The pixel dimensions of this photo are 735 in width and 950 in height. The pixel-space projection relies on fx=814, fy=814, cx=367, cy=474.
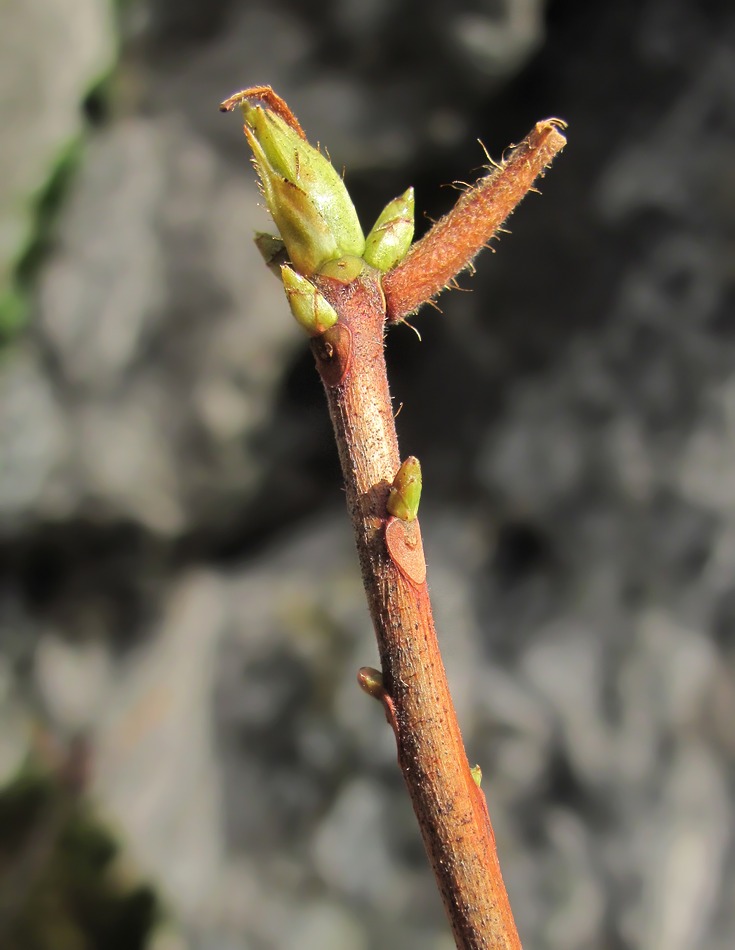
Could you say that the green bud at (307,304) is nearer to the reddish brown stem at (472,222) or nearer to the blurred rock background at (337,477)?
the reddish brown stem at (472,222)

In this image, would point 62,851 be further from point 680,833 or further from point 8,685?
point 680,833

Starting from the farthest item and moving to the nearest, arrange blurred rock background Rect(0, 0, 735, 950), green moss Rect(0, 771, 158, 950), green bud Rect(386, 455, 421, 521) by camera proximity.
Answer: green moss Rect(0, 771, 158, 950) < blurred rock background Rect(0, 0, 735, 950) < green bud Rect(386, 455, 421, 521)

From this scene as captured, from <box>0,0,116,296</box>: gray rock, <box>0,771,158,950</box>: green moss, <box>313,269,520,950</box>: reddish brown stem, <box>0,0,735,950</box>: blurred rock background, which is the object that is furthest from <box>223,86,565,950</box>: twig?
<box>0,771,158,950</box>: green moss

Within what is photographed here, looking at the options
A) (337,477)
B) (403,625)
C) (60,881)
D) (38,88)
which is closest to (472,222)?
(403,625)

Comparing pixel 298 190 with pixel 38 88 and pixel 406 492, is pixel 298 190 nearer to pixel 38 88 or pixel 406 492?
pixel 406 492

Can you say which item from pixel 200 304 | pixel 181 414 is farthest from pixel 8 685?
pixel 200 304

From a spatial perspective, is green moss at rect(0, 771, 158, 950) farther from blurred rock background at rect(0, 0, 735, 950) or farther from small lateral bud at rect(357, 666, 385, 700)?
small lateral bud at rect(357, 666, 385, 700)
